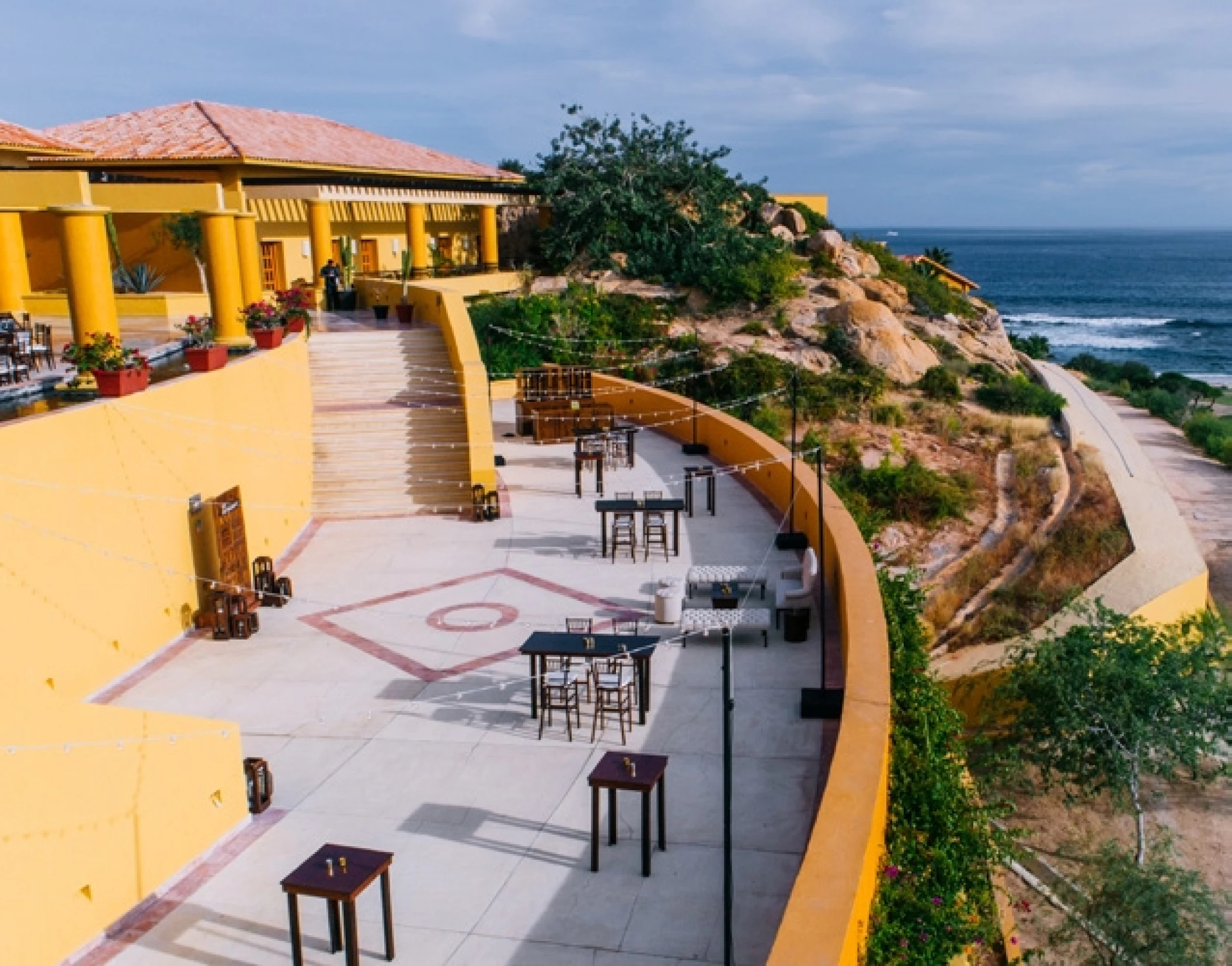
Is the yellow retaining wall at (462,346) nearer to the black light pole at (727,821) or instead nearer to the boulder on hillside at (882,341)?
the black light pole at (727,821)

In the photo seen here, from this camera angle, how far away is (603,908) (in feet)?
26.7

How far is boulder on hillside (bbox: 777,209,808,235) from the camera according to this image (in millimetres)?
44781

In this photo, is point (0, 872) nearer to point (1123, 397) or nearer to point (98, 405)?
point (98, 405)

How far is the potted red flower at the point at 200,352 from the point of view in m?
15.1

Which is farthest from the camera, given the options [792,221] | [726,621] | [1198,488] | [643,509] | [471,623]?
[792,221]

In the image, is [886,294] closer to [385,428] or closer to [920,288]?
[920,288]

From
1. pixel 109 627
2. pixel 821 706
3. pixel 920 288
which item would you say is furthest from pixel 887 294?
pixel 109 627

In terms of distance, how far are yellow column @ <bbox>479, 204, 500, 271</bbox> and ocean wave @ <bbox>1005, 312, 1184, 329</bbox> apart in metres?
92.3

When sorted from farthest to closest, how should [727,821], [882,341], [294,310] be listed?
[882,341]
[294,310]
[727,821]

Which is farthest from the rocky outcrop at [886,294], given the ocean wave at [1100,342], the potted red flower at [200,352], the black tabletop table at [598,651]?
the ocean wave at [1100,342]

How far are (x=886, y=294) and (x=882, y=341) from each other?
24.1ft

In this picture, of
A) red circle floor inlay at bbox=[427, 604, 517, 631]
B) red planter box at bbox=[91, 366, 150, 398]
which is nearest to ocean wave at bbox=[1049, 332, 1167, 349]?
red circle floor inlay at bbox=[427, 604, 517, 631]

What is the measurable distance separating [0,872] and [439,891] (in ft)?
9.93

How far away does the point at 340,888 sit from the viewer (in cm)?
712
